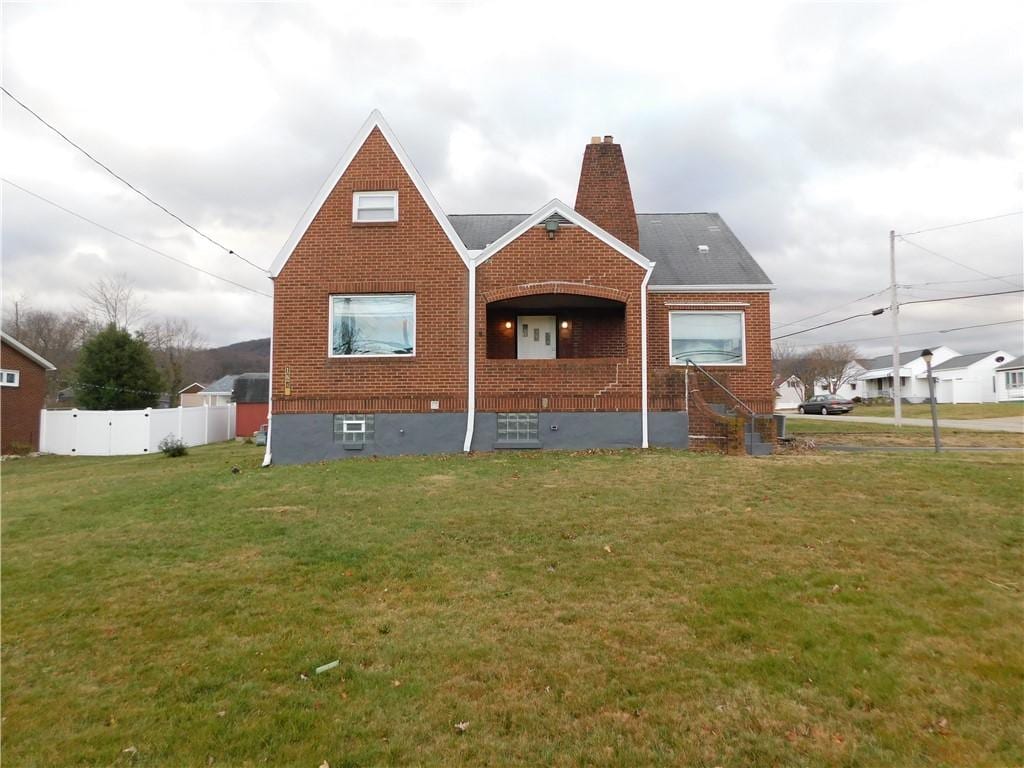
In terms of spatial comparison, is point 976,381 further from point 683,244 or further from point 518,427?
point 518,427

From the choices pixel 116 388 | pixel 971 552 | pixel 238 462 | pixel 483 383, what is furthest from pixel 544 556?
pixel 116 388

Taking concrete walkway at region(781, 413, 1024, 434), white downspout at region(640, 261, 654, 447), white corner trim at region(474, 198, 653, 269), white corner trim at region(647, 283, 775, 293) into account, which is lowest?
concrete walkway at region(781, 413, 1024, 434)

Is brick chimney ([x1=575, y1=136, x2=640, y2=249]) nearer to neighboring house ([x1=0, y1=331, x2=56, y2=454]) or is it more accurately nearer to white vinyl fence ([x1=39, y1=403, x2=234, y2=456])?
white vinyl fence ([x1=39, y1=403, x2=234, y2=456])

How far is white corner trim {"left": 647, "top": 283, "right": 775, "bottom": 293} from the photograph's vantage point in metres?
13.7

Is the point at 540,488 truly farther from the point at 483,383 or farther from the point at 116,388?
the point at 116,388

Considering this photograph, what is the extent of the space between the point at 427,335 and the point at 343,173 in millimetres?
4527

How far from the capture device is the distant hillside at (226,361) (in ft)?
186

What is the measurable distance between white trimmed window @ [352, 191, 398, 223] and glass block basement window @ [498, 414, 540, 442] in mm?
5712

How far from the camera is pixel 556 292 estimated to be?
12.7 m

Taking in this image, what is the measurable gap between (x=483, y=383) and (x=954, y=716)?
34.3ft

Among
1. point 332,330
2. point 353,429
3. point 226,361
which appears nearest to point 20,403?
point 332,330

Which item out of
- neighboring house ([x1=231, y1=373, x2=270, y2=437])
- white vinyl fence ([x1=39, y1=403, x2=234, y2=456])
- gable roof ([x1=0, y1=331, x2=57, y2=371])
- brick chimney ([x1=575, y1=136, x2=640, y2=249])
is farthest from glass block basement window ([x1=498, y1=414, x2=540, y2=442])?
gable roof ([x1=0, y1=331, x2=57, y2=371])

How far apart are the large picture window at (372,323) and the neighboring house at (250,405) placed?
18.9m

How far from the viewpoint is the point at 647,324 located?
13.5 meters
